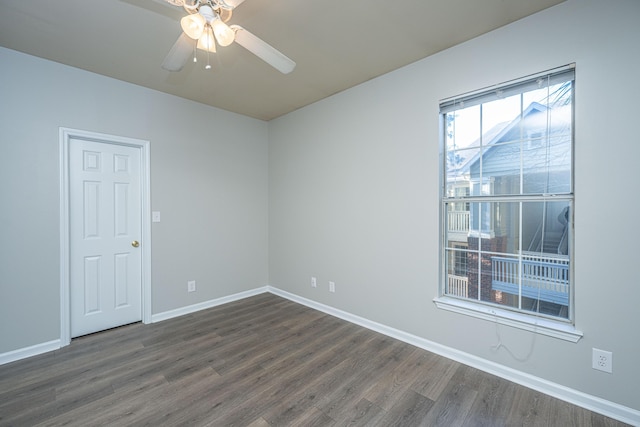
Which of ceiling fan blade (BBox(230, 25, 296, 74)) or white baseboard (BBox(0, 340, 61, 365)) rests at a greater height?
ceiling fan blade (BBox(230, 25, 296, 74))

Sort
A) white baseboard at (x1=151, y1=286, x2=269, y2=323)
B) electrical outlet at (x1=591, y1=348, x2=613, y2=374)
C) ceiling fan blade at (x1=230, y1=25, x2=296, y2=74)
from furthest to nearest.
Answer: white baseboard at (x1=151, y1=286, x2=269, y2=323)
electrical outlet at (x1=591, y1=348, x2=613, y2=374)
ceiling fan blade at (x1=230, y1=25, x2=296, y2=74)

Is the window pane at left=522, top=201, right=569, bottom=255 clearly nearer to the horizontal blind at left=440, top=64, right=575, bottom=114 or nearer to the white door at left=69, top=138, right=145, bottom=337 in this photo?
the horizontal blind at left=440, top=64, right=575, bottom=114

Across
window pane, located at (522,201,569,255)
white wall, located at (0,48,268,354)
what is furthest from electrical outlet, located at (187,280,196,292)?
window pane, located at (522,201,569,255)

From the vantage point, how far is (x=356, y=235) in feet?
10.2

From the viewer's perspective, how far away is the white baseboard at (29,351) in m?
2.32

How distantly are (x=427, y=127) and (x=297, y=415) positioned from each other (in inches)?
98.0

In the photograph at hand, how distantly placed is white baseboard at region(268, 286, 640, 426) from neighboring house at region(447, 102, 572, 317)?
497mm

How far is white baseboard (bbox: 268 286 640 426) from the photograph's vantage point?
168 centimetres

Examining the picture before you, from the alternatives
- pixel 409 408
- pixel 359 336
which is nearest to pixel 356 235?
pixel 359 336

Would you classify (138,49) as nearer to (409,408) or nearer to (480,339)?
(409,408)

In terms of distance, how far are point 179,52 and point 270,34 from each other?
0.76 meters

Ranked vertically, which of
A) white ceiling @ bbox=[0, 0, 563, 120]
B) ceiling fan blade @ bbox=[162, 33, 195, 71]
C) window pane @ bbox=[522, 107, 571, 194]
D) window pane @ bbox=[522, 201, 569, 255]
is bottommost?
window pane @ bbox=[522, 201, 569, 255]

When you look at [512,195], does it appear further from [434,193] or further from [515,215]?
[434,193]

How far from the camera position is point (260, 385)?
2.04 m
